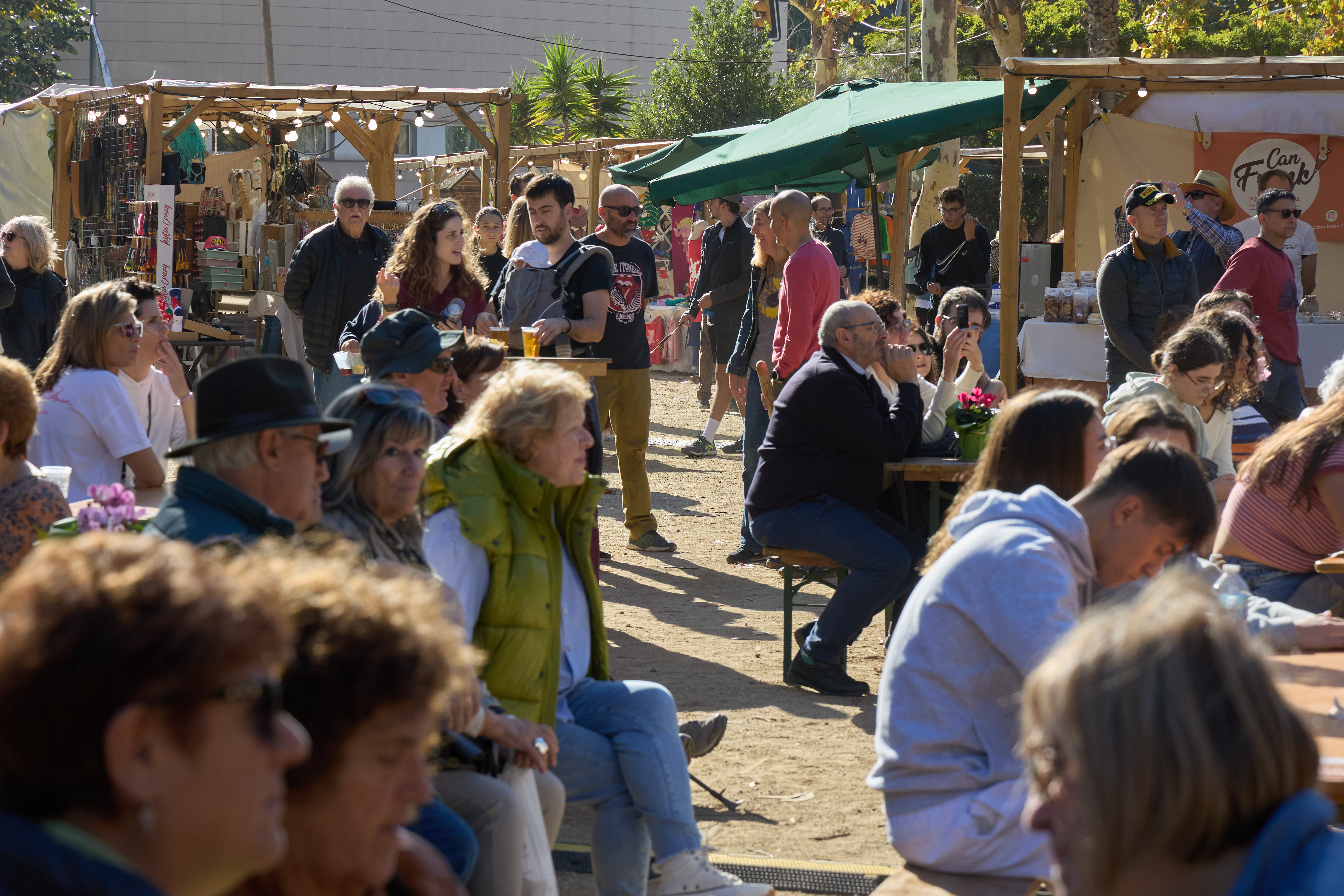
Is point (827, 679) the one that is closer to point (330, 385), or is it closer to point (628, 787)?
point (628, 787)

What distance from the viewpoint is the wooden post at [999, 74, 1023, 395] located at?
8.59 metres

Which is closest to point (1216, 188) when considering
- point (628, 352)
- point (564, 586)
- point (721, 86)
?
point (628, 352)

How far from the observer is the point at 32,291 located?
8.44 m

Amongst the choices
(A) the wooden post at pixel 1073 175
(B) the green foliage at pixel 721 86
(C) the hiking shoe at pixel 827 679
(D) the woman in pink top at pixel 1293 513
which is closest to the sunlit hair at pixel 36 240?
(C) the hiking shoe at pixel 827 679

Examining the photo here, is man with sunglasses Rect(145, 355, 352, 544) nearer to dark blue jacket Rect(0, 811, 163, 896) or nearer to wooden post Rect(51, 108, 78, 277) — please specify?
dark blue jacket Rect(0, 811, 163, 896)

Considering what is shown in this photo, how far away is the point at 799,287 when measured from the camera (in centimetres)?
746

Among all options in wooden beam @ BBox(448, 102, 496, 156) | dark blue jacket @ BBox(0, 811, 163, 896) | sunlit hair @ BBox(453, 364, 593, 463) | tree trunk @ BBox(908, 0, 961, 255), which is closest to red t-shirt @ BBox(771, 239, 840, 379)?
sunlit hair @ BBox(453, 364, 593, 463)

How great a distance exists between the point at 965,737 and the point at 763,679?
3182mm

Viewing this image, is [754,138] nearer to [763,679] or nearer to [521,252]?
[521,252]

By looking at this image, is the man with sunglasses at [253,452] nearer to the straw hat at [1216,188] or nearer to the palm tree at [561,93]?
the straw hat at [1216,188]

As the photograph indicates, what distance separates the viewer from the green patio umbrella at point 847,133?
927 cm

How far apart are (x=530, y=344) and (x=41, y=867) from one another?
529 cm

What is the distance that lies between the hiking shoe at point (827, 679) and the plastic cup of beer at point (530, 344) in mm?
1951

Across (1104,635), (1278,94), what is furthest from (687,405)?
(1104,635)
